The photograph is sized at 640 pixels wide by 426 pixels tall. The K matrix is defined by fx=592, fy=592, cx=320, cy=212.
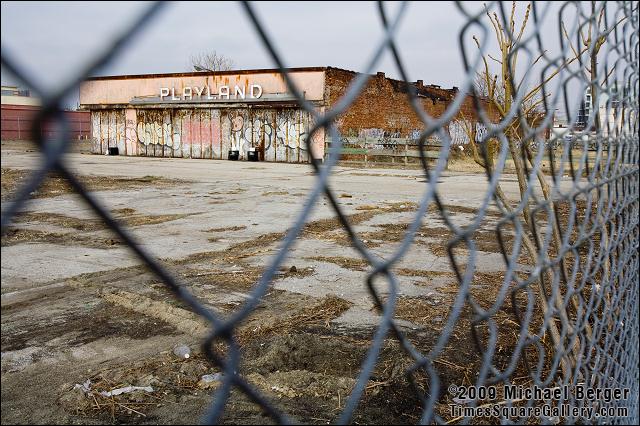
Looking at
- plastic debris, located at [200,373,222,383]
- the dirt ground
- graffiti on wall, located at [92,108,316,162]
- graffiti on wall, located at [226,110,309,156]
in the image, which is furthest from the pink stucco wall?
plastic debris, located at [200,373,222,383]

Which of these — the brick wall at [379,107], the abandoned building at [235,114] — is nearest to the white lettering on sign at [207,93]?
the abandoned building at [235,114]

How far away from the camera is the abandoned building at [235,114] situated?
2250 cm

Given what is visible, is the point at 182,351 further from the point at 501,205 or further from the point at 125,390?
the point at 501,205

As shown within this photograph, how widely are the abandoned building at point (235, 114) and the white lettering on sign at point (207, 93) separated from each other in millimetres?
39

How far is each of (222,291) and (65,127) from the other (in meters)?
4.05

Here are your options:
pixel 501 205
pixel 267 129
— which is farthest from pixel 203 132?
pixel 501 205

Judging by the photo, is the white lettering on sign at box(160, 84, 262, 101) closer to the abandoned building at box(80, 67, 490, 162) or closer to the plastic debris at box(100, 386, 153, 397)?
the abandoned building at box(80, 67, 490, 162)

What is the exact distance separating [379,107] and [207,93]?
277 inches

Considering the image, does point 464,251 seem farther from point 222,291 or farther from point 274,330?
point 274,330

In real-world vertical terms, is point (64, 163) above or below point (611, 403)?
above

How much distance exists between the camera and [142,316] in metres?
3.71

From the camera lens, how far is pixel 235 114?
23.9 meters

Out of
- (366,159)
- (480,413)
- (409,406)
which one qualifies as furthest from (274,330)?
(366,159)

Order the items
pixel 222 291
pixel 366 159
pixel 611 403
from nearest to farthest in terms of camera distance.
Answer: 1. pixel 611 403
2. pixel 222 291
3. pixel 366 159
